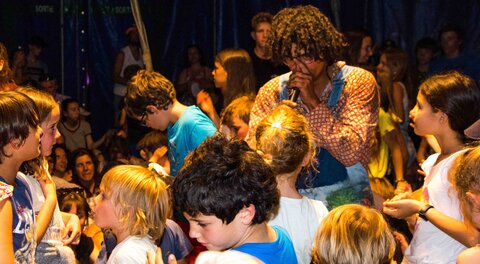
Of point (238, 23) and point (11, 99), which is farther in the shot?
point (238, 23)

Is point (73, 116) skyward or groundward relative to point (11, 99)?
groundward

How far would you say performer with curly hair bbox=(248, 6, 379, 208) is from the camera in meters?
3.98

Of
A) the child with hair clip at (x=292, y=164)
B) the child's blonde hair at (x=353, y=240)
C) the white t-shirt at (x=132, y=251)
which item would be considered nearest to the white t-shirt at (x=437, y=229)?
the child with hair clip at (x=292, y=164)

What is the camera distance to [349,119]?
13.1 ft

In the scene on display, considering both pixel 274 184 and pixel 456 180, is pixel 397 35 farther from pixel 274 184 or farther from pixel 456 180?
pixel 274 184

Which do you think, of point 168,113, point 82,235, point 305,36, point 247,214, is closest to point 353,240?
point 247,214

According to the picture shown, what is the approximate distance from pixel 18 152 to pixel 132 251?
2.10ft

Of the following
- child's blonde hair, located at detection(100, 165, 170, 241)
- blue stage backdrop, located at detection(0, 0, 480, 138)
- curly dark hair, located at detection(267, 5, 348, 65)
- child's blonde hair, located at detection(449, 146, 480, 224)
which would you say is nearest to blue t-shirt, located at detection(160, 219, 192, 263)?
child's blonde hair, located at detection(100, 165, 170, 241)

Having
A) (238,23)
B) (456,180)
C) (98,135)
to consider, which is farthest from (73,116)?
(456,180)

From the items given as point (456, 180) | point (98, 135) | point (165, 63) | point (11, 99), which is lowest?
point (98, 135)

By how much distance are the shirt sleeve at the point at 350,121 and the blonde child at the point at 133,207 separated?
0.78 m

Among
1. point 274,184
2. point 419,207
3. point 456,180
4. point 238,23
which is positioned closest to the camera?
point 274,184

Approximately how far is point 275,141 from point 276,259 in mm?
826

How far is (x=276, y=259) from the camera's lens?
2.95 metres
